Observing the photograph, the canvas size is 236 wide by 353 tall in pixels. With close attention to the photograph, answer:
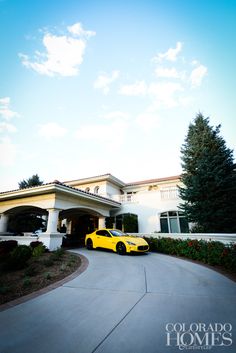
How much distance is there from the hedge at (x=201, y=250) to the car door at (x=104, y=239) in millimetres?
2953

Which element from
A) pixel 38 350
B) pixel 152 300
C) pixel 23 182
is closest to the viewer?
pixel 38 350

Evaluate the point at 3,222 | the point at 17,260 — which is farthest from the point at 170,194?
the point at 3,222

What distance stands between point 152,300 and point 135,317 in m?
0.94

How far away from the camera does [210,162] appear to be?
14.0m

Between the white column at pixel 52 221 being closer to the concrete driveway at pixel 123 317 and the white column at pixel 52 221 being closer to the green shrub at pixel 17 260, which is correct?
the green shrub at pixel 17 260

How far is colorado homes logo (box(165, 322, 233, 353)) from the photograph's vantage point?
105 inches

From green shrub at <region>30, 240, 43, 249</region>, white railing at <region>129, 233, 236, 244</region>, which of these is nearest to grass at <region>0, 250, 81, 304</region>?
green shrub at <region>30, 240, 43, 249</region>

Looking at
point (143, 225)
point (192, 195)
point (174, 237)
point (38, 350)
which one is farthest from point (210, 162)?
point (38, 350)

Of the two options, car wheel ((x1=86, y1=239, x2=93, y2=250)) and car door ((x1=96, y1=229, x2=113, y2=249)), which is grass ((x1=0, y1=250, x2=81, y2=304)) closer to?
car door ((x1=96, y1=229, x2=113, y2=249))

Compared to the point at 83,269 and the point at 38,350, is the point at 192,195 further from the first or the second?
the point at 38,350

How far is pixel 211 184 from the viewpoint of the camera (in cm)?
1345

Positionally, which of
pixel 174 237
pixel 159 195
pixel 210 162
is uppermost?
pixel 210 162

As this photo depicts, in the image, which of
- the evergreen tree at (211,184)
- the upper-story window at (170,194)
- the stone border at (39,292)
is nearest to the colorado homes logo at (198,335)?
the stone border at (39,292)

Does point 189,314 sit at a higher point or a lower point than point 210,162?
lower
